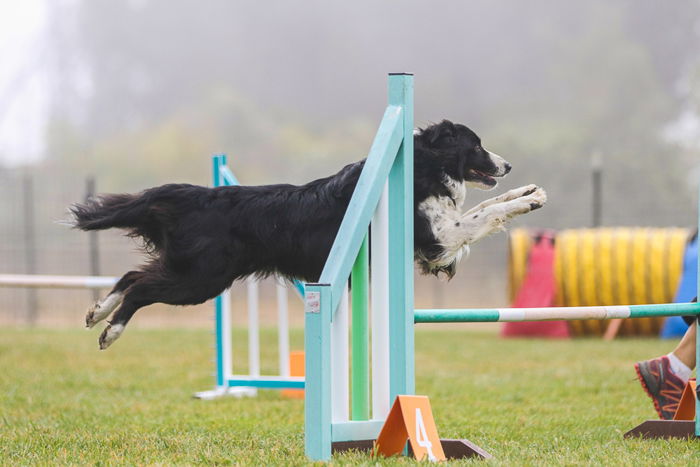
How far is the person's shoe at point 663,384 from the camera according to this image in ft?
14.2

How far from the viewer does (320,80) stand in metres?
26.6

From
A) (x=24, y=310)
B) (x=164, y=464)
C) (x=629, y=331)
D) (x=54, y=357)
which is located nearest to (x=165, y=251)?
(x=164, y=464)

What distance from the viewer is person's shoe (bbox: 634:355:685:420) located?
14.2 feet

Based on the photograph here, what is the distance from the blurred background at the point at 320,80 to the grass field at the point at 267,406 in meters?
14.1

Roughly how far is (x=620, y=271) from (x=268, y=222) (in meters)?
6.65

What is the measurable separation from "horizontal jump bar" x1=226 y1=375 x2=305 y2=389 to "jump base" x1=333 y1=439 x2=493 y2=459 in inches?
83.9

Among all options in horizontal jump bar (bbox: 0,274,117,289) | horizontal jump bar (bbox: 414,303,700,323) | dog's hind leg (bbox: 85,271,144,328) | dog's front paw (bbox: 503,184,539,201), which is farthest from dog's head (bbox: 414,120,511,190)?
horizontal jump bar (bbox: 0,274,117,289)

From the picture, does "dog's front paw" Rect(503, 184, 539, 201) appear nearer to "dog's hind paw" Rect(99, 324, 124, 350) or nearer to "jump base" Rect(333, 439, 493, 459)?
"jump base" Rect(333, 439, 493, 459)

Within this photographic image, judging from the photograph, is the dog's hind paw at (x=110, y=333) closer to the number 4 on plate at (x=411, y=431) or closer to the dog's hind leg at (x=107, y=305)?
the dog's hind leg at (x=107, y=305)

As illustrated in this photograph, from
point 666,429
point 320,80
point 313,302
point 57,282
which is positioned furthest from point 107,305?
point 320,80

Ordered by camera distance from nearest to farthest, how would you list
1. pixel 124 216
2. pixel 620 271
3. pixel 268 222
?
pixel 268 222 → pixel 124 216 → pixel 620 271

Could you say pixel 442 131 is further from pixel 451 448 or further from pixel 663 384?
pixel 663 384

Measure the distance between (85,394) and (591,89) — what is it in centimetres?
2158

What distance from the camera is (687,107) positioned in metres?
24.8
